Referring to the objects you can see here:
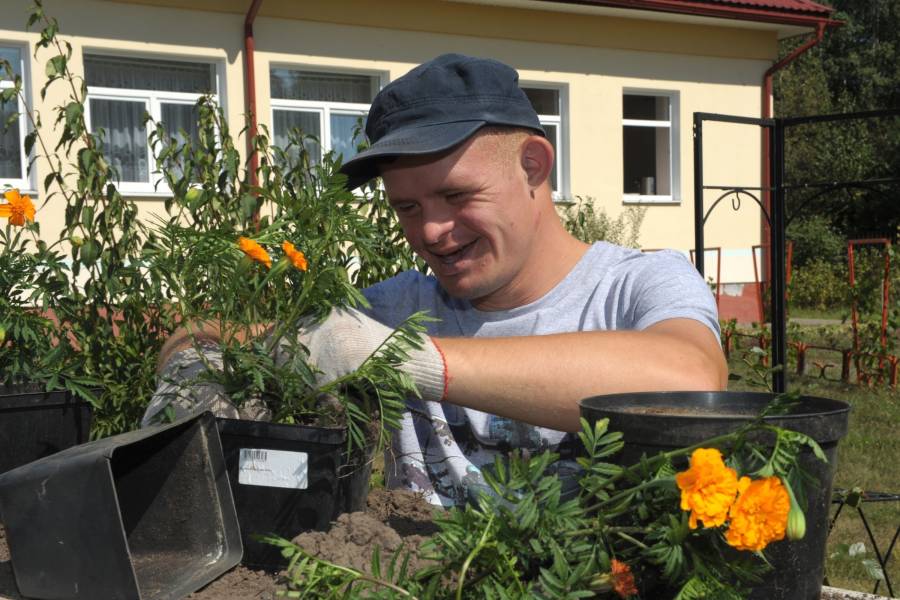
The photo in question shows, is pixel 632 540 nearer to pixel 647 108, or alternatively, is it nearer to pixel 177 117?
pixel 177 117

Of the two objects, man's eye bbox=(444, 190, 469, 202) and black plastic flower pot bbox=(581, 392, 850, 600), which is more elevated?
man's eye bbox=(444, 190, 469, 202)

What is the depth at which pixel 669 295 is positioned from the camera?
1.59 m

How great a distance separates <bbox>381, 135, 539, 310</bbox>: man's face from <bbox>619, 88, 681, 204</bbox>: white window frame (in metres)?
8.90

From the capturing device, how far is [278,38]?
8.31m

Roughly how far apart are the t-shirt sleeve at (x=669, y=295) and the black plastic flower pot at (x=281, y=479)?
674mm

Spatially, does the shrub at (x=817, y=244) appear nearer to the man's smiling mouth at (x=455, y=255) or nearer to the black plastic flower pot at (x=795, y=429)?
the man's smiling mouth at (x=455, y=255)

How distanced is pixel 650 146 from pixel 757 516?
10506mm

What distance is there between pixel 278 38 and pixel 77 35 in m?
1.65

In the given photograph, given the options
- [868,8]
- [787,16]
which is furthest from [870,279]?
[868,8]

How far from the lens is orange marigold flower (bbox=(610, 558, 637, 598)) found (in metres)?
0.73

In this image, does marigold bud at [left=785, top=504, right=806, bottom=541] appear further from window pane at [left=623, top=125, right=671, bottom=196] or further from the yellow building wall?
window pane at [left=623, top=125, right=671, bottom=196]

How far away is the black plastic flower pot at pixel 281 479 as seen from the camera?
3.40 ft

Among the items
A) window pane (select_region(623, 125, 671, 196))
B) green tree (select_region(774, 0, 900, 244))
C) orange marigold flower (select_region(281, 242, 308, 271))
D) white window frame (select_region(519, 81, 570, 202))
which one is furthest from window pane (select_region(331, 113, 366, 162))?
green tree (select_region(774, 0, 900, 244))

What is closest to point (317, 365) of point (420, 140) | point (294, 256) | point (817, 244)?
point (294, 256)
